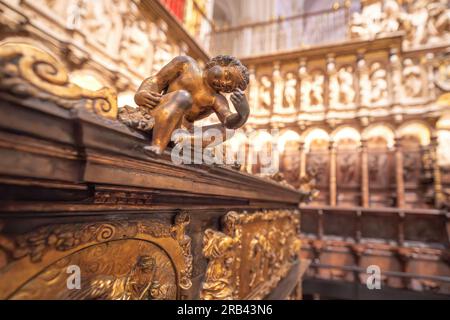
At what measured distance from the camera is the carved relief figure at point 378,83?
6.04 meters

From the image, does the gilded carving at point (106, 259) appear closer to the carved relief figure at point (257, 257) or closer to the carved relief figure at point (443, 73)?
the carved relief figure at point (257, 257)

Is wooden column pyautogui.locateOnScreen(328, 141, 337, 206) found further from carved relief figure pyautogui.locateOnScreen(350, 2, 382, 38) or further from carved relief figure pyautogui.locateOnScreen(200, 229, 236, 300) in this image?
carved relief figure pyautogui.locateOnScreen(200, 229, 236, 300)

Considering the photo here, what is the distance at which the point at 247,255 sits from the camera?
67.4 inches

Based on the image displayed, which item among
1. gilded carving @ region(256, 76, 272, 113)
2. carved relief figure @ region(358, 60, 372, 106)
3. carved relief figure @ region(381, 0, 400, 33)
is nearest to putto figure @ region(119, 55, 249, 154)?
carved relief figure @ region(358, 60, 372, 106)

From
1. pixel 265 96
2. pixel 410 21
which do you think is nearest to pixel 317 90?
pixel 265 96

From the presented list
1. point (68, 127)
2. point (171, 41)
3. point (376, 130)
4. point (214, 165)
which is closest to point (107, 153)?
point (68, 127)

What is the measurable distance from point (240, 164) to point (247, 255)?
713mm

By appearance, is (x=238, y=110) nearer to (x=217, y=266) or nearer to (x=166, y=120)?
(x=166, y=120)

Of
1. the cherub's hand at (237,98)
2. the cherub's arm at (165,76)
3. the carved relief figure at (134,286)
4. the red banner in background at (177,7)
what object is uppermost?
the red banner in background at (177,7)

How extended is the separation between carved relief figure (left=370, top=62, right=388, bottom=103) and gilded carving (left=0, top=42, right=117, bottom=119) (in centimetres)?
685

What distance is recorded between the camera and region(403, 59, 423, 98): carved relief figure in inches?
230

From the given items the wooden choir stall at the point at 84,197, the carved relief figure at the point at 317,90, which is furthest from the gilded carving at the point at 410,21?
the wooden choir stall at the point at 84,197

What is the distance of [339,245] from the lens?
5418 mm

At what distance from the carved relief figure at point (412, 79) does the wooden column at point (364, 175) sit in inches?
61.0
